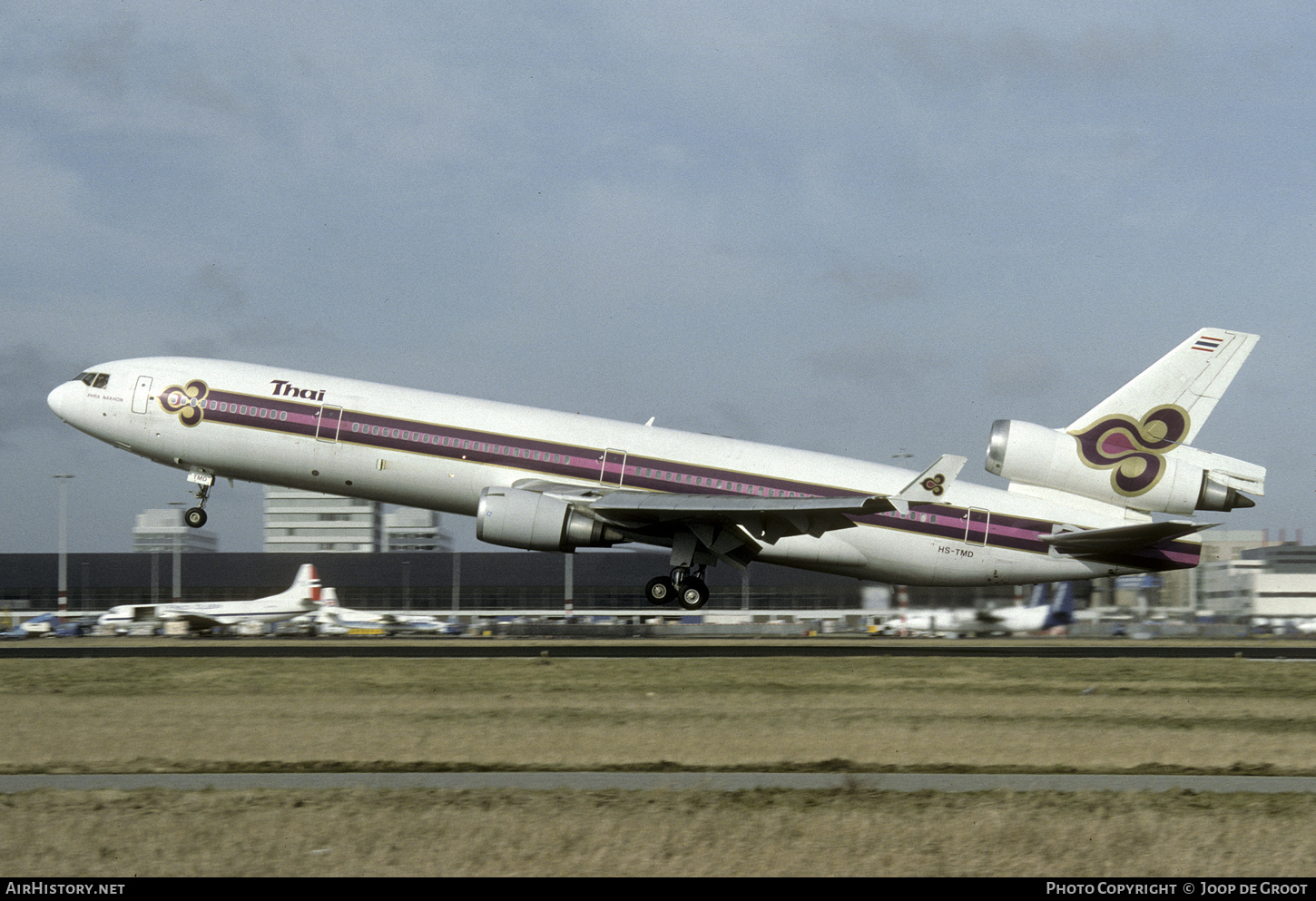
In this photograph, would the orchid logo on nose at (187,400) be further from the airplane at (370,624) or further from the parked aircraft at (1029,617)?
the parked aircraft at (1029,617)

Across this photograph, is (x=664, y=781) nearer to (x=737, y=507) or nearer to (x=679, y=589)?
(x=737, y=507)

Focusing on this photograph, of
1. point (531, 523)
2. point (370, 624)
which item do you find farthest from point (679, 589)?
point (370, 624)

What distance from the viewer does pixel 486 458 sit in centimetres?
3538

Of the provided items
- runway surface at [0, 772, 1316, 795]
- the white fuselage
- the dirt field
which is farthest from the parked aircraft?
runway surface at [0, 772, 1316, 795]

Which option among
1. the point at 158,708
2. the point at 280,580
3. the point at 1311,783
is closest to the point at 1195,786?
the point at 1311,783

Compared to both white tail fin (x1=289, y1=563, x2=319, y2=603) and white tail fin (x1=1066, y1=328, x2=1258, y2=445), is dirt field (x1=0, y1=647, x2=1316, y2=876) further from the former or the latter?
white tail fin (x1=289, y1=563, x2=319, y2=603)

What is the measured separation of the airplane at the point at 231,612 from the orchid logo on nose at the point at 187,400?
2440cm

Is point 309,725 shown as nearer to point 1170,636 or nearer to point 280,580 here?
point 1170,636

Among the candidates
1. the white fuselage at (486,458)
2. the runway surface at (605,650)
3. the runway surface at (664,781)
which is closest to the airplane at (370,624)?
the runway surface at (605,650)

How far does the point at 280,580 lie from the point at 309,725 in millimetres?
85582

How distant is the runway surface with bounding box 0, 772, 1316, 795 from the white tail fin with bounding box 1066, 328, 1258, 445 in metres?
23.5

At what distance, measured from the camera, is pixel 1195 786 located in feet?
50.1

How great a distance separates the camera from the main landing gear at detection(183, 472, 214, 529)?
36.7m

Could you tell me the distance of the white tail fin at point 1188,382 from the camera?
1511 inches
